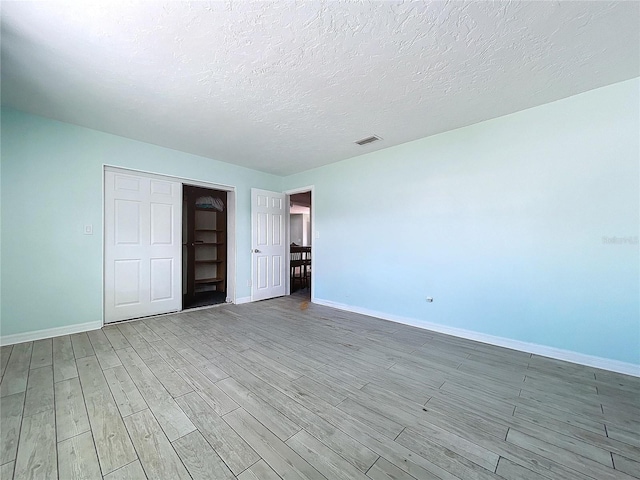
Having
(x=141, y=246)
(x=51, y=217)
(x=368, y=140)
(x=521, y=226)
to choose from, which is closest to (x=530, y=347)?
(x=521, y=226)

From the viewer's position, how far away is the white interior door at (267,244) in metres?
4.56

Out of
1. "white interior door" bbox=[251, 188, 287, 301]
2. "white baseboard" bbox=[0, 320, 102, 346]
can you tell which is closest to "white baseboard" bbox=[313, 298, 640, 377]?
"white interior door" bbox=[251, 188, 287, 301]

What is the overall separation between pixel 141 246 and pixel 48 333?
1310 mm

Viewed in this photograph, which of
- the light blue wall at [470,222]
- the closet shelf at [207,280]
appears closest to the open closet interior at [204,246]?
the closet shelf at [207,280]

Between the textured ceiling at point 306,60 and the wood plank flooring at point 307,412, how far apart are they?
2455 mm

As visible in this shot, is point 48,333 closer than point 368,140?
Yes

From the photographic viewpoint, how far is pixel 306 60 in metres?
1.84

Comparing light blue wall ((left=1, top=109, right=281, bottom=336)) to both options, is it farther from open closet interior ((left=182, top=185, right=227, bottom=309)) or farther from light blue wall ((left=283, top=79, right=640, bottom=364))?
light blue wall ((left=283, top=79, right=640, bottom=364))

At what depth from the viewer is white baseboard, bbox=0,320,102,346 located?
253cm

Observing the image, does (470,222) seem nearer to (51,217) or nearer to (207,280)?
(51,217)

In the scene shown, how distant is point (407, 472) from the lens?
1.15 meters

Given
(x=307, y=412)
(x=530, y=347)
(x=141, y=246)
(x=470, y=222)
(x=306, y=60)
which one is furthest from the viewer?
(x=141, y=246)

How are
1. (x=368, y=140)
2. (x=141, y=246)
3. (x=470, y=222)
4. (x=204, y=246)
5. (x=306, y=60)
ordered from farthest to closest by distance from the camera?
(x=204, y=246), (x=141, y=246), (x=368, y=140), (x=470, y=222), (x=306, y=60)

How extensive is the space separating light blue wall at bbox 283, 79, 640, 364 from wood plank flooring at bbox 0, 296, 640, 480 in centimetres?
45
